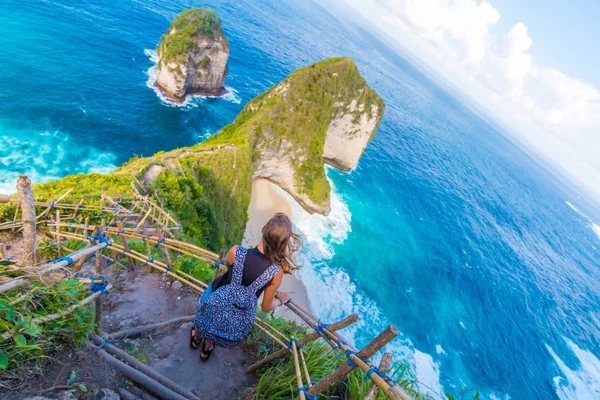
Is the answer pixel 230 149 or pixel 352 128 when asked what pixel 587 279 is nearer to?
pixel 352 128

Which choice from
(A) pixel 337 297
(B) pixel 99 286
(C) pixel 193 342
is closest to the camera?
(B) pixel 99 286

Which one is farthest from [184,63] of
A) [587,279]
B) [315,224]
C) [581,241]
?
A: [581,241]

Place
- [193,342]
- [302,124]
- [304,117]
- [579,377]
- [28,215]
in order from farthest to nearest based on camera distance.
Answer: [304,117], [302,124], [579,377], [193,342], [28,215]

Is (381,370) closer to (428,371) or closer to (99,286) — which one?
(99,286)

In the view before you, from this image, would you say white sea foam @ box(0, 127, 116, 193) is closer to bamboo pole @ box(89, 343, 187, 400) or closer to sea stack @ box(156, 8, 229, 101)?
sea stack @ box(156, 8, 229, 101)

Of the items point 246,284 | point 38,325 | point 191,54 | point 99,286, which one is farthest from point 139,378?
point 191,54

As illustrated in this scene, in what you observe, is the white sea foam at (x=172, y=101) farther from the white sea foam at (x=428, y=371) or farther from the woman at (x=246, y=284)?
the woman at (x=246, y=284)
